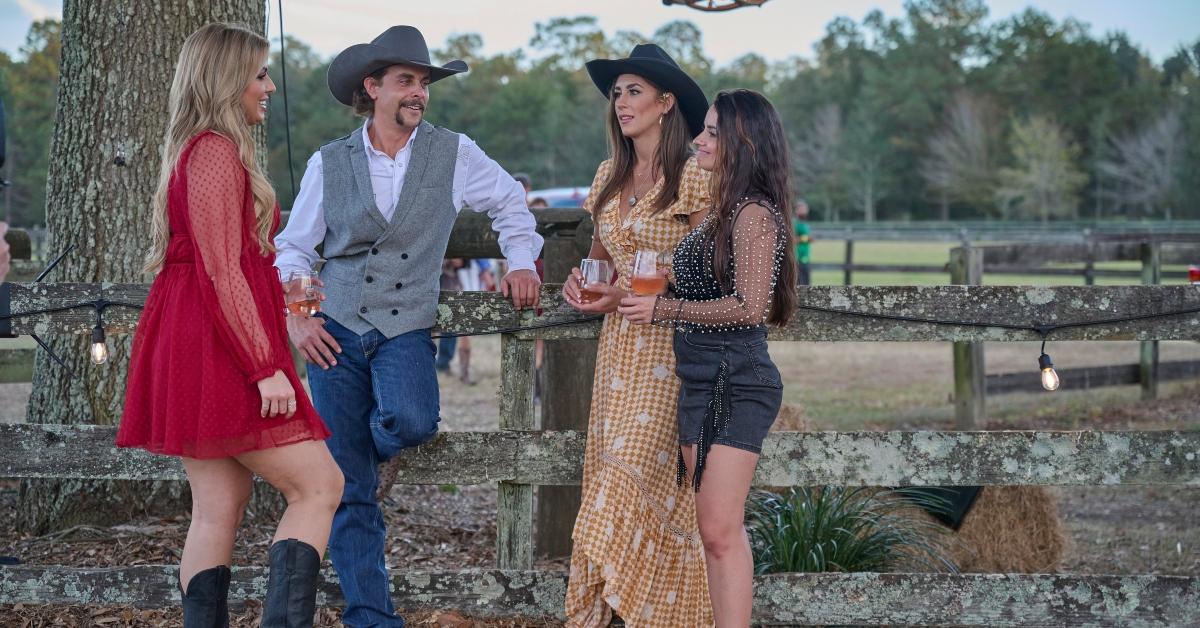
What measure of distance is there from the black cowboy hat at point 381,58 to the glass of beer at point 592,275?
2.58ft

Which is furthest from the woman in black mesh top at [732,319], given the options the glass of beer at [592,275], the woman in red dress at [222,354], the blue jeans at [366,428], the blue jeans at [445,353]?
the blue jeans at [445,353]

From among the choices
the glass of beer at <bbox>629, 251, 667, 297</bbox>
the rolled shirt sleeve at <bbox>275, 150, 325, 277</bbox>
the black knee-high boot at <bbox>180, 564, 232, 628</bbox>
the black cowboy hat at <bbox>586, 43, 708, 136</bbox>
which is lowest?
the black knee-high boot at <bbox>180, 564, 232, 628</bbox>

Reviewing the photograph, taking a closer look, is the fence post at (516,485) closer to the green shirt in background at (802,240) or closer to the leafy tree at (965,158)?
the green shirt in background at (802,240)

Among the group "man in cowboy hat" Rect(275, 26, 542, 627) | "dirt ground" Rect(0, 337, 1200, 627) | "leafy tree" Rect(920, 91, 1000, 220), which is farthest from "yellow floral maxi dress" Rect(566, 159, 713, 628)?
"leafy tree" Rect(920, 91, 1000, 220)

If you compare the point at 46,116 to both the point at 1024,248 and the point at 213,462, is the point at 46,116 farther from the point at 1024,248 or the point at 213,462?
the point at 213,462

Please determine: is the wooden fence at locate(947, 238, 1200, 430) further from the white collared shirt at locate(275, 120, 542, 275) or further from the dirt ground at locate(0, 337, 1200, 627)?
the white collared shirt at locate(275, 120, 542, 275)

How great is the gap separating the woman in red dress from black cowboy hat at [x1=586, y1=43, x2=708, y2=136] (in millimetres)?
1176

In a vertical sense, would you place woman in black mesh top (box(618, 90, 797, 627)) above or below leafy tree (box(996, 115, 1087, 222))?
below

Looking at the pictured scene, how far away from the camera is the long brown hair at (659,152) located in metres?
3.70

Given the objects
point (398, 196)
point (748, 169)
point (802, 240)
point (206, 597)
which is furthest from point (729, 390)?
point (802, 240)

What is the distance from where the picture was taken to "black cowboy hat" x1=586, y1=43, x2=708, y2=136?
3.67m

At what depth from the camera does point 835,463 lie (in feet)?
12.4

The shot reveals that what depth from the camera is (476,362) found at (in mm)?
14469

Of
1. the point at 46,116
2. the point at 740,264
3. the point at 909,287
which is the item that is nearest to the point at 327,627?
the point at 740,264
